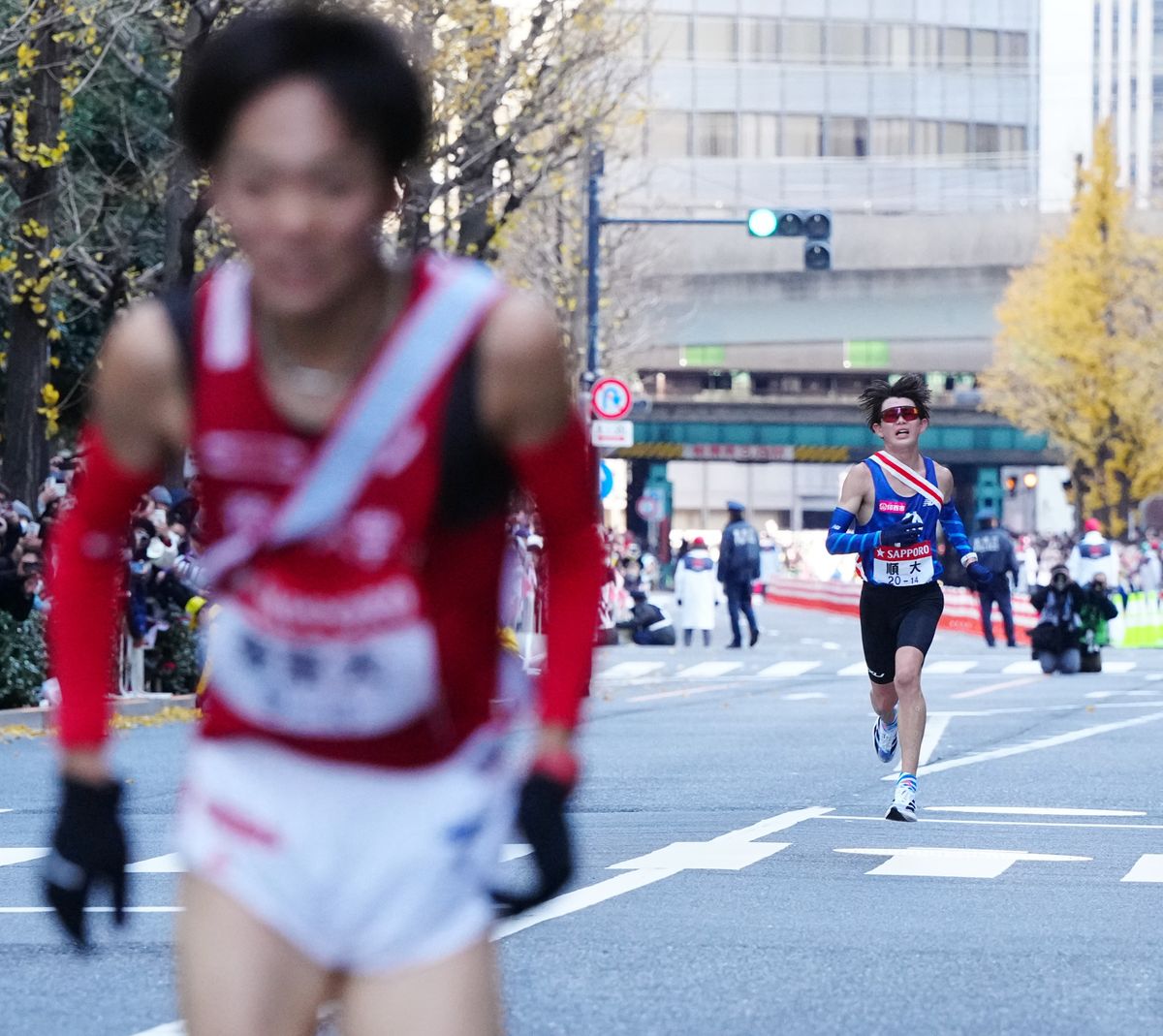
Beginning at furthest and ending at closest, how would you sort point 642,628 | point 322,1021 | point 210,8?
point 642,628
point 210,8
point 322,1021

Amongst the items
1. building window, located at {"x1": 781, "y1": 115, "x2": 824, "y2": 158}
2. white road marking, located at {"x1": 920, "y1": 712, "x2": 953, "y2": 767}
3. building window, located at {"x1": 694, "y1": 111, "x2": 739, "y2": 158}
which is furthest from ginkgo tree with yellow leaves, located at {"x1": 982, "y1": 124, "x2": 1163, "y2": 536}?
white road marking, located at {"x1": 920, "y1": 712, "x2": 953, "y2": 767}

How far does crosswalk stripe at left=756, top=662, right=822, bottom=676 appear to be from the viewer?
85.9 ft

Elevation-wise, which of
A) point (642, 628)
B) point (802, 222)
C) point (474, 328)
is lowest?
point (642, 628)

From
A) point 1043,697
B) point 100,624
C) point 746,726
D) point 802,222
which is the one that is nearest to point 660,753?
point 746,726

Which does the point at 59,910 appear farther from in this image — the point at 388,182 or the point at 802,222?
the point at 802,222

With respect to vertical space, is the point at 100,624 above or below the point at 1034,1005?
above

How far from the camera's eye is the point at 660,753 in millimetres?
14781

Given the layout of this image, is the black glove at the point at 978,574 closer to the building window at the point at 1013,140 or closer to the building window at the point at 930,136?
the building window at the point at 930,136

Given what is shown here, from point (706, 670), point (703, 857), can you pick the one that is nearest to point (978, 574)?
point (703, 857)

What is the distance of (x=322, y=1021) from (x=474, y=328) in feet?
11.6

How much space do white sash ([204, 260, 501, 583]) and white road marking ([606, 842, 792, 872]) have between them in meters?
6.18

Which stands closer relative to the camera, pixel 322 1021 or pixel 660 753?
pixel 322 1021

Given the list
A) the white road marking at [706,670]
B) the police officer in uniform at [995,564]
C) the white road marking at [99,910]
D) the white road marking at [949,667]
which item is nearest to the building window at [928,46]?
the police officer in uniform at [995,564]

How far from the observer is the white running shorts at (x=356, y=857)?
296 cm
